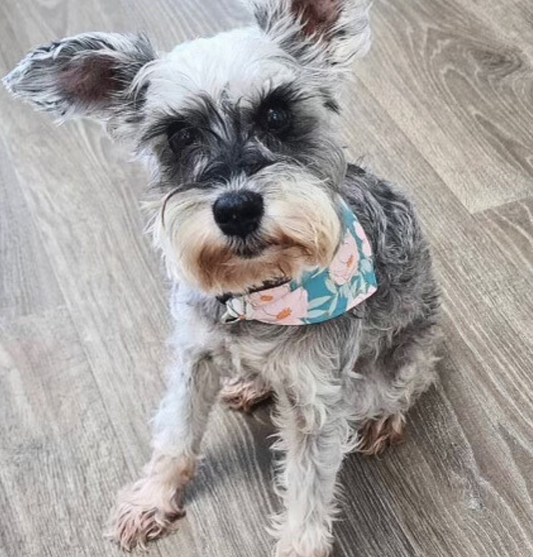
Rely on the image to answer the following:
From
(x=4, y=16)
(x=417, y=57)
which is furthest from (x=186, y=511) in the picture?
(x=4, y=16)

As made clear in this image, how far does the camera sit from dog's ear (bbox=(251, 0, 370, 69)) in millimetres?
1596

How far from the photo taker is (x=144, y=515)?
76.1 inches

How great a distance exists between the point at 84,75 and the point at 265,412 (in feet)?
2.88

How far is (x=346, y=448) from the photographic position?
181 cm

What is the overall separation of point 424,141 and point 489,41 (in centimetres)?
49

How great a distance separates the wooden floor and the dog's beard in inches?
26.9

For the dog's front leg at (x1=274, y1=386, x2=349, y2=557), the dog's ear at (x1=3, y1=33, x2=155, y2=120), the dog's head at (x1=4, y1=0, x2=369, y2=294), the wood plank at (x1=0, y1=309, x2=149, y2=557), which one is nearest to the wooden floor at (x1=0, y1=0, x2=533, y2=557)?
the wood plank at (x1=0, y1=309, x2=149, y2=557)

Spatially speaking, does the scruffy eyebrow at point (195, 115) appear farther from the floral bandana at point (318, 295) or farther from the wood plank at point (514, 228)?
the wood plank at point (514, 228)

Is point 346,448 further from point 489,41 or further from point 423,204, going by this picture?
point 489,41

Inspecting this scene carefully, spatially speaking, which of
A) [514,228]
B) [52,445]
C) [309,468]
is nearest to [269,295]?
[309,468]

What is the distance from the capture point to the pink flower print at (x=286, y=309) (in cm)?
162

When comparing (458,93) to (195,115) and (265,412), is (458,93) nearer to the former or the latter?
(265,412)

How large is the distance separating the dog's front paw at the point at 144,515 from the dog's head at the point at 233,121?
0.61m

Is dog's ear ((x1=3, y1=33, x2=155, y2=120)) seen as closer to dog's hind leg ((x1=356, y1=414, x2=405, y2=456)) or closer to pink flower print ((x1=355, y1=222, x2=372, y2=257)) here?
pink flower print ((x1=355, y1=222, x2=372, y2=257))
